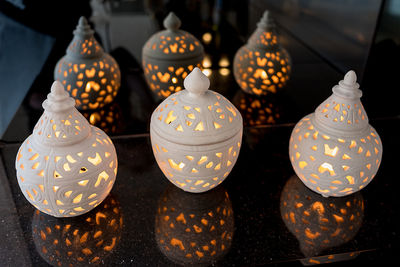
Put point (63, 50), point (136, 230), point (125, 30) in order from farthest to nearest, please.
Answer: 1. point (125, 30)
2. point (63, 50)
3. point (136, 230)

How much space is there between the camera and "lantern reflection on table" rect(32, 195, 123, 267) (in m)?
0.85

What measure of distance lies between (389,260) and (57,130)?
33.8 inches

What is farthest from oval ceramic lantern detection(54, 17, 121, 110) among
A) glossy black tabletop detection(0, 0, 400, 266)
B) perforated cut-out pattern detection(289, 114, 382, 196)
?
perforated cut-out pattern detection(289, 114, 382, 196)

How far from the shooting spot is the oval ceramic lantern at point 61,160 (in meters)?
0.81

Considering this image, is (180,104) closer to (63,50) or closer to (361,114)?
(361,114)

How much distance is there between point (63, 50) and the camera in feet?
6.31

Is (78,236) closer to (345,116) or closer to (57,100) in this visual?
(57,100)

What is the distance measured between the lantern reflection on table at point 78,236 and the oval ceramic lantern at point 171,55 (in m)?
0.54

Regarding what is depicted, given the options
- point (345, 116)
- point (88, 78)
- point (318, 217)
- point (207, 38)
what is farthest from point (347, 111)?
point (207, 38)

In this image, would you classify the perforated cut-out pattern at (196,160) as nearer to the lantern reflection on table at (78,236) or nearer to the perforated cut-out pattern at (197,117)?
the perforated cut-out pattern at (197,117)

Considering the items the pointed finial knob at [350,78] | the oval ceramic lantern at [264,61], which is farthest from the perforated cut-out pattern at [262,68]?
the pointed finial knob at [350,78]

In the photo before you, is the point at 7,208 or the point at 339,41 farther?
the point at 339,41

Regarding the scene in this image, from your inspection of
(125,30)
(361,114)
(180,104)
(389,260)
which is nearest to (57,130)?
(180,104)

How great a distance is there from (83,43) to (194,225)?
683 mm
